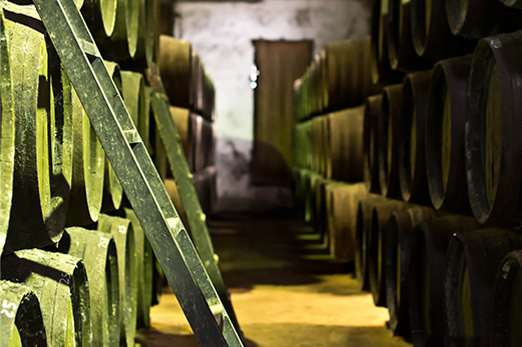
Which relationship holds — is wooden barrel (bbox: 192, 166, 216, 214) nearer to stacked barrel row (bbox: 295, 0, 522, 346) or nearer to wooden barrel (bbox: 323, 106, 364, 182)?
wooden barrel (bbox: 323, 106, 364, 182)

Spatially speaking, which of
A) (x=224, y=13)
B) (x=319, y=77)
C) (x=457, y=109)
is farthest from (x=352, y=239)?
(x=224, y=13)

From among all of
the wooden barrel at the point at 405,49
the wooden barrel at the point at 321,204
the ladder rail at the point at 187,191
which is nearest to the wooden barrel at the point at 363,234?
the wooden barrel at the point at 405,49

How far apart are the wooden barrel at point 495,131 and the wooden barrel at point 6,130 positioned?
1402mm

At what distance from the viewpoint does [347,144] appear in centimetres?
573

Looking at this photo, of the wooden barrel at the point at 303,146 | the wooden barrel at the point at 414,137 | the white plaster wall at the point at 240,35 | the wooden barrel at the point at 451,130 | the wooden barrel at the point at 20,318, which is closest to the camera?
the wooden barrel at the point at 20,318

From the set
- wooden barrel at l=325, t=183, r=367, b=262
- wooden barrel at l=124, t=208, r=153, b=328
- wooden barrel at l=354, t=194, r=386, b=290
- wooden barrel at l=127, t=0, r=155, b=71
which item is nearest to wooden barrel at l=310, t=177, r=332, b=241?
wooden barrel at l=325, t=183, r=367, b=262

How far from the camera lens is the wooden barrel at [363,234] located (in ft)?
14.5

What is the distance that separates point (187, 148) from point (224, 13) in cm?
667

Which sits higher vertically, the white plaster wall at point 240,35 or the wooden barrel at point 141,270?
the white plaster wall at point 240,35

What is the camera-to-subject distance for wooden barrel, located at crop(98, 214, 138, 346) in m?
2.74

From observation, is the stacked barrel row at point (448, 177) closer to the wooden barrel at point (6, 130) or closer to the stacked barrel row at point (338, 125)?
the stacked barrel row at point (338, 125)

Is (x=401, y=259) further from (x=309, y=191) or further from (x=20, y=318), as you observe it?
(x=309, y=191)

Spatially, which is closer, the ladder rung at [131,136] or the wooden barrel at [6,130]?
the wooden barrel at [6,130]

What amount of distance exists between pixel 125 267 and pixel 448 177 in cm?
141
